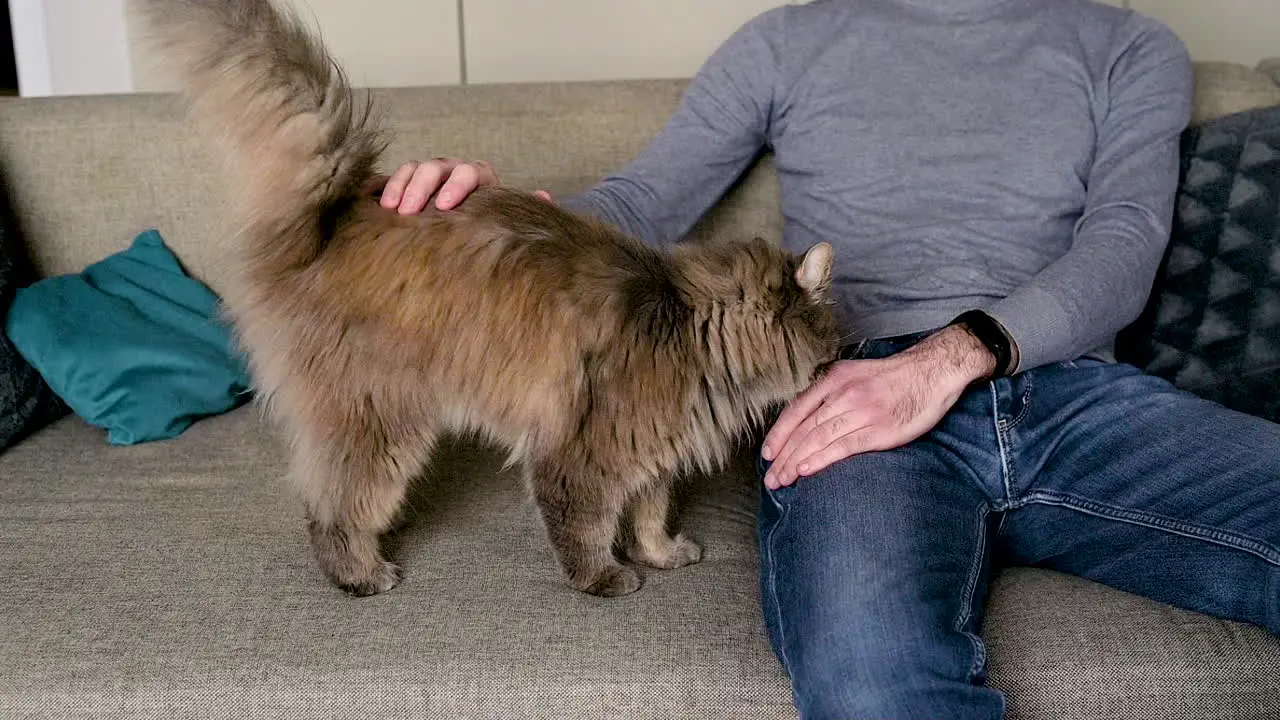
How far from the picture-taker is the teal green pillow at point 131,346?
214 cm

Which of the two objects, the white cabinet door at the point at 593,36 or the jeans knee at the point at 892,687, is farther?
the white cabinet door at the point at 593,36

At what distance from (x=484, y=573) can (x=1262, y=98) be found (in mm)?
1799

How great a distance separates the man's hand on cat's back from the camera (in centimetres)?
158

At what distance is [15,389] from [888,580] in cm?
168

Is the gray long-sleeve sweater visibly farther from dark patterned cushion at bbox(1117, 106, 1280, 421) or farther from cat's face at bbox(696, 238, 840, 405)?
cat's face at bbox(696, 238, 840, 405)

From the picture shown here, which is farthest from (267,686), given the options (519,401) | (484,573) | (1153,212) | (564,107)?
(1153,212)

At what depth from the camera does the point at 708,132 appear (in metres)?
2.09

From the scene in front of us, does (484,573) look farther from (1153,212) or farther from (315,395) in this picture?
(1153,212)

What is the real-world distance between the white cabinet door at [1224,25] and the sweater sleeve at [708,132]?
155 centimetres

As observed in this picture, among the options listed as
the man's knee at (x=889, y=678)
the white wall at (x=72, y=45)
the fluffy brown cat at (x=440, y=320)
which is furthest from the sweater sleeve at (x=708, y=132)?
the white wall at (x=72, y=45)

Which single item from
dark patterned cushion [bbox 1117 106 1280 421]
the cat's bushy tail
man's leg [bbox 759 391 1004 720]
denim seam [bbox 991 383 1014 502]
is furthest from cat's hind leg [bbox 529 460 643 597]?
dark patterned cushion [bbox 1117 106 1280 421]

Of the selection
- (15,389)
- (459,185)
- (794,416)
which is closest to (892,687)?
(794,416)

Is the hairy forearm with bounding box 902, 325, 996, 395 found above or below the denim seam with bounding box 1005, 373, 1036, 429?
above

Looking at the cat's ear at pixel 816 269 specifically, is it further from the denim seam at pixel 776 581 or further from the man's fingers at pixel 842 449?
the denim seam at pixel 776 581
